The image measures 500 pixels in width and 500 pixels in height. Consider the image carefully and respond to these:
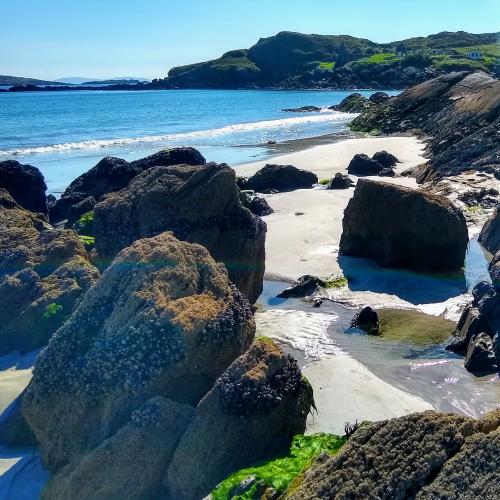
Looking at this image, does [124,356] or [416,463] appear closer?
[416,463]

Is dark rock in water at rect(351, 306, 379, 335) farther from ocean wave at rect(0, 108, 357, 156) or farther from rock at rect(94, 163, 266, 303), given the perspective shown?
ocean wave at rect(0, 108, 357, 156)

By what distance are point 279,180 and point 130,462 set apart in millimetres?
16998

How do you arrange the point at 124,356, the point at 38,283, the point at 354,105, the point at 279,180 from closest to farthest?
the point at 124,356 → the point at 38,283 → the point at 279,180 → the point at 354,105

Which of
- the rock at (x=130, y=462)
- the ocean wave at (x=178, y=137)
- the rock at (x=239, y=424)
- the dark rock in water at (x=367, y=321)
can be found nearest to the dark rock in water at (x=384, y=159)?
the dark rock in water at (x=367, y=321)

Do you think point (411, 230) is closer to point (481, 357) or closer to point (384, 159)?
point (481, 357)

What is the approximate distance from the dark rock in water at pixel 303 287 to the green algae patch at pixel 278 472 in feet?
19.2

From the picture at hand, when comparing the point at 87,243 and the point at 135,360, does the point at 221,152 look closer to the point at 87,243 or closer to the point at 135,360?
the point at 87,243

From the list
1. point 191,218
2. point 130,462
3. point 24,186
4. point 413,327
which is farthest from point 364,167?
point 130,462

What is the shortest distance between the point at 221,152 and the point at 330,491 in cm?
3186

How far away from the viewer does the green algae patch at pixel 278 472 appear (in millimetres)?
4992

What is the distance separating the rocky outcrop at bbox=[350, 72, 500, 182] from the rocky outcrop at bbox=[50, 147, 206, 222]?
337 inches

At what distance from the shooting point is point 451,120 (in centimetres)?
3397

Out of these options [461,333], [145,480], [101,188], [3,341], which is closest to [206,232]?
[3,341]

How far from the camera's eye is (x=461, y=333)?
30.1ft
